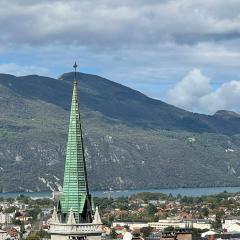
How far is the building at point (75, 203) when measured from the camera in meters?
37.7

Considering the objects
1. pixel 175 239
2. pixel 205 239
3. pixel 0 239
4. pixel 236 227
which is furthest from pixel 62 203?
pixel 236 227

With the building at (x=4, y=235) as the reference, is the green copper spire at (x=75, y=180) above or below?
above

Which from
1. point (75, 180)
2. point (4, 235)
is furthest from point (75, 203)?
point (4, 235)

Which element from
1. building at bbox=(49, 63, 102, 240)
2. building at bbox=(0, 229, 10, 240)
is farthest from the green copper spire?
building at bbox=(0, 229, 10, 240)

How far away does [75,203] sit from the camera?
38.0 m

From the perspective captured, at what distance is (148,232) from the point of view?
194500 millimetres

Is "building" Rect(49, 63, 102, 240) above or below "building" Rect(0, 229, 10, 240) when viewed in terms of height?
above

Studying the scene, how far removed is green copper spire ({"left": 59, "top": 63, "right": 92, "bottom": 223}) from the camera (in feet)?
124

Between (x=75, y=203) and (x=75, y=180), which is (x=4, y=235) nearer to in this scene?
(x=75, y=203)

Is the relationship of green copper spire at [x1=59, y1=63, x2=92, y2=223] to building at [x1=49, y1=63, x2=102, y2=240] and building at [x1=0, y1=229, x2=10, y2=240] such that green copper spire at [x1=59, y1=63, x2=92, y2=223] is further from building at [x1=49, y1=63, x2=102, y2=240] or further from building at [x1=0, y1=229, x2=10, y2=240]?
building at [x1=0, y1=229, x2=10, y2=240]

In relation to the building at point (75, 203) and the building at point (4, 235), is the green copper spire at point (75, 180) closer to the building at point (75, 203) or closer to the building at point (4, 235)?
the building at point (75, 203)

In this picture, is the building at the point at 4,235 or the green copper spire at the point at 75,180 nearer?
the green copper spire at the point at 75,180

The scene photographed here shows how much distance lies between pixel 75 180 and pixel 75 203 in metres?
0.75

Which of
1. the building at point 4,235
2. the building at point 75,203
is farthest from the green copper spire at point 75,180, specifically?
the building at point 4,235
